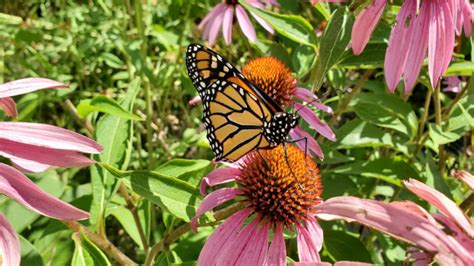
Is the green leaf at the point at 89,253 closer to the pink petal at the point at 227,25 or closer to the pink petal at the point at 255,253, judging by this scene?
the pink petal at the point at 255,253

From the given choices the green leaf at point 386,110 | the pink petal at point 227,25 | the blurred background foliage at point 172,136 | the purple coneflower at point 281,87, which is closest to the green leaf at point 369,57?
the blurred background foliage at point 172,136

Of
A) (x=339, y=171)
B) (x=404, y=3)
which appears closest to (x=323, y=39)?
(x=404, y=3)

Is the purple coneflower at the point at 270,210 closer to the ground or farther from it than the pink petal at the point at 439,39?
closer to the ground

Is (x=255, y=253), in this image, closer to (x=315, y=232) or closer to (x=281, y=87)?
(x=315, y=232)

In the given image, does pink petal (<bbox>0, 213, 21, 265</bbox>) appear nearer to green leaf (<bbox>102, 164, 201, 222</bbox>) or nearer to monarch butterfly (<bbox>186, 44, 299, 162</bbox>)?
green leaf (<bbox>102, 164, 201, 222</bbox>)

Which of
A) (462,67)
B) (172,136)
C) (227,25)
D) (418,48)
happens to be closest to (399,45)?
(418,48)

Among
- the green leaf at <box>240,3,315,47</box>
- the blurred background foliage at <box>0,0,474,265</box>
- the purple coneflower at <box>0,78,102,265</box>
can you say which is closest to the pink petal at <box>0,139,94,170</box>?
the purple coneflower at <box>0,78,102,265</box>
